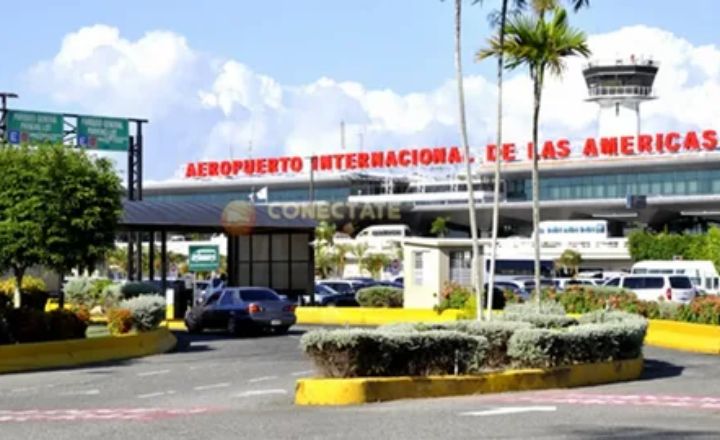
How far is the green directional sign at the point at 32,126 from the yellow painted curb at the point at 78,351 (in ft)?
71.1

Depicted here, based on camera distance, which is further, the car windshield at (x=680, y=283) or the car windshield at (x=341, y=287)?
the car windshield at (x=341, y=287)

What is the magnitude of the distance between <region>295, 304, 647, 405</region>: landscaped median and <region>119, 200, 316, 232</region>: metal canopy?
22602mm

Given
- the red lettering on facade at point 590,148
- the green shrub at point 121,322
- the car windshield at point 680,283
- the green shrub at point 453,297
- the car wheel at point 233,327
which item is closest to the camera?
the green shrub at point 121,322

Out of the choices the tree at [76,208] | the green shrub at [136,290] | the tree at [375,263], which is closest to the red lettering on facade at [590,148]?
the tree at [375,263]

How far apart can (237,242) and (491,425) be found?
39.5 metres

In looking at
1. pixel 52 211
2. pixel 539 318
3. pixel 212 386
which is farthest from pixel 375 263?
pixel 212 386

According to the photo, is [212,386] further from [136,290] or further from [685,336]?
[136,290]

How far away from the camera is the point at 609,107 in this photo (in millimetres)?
140500

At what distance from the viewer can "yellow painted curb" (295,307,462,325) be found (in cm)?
4228

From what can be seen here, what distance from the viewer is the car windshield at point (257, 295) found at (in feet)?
127

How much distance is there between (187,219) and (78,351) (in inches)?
728

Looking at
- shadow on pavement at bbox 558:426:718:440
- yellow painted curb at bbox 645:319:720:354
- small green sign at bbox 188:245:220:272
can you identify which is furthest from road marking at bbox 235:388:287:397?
small green sign at bbox 188:245:220:272

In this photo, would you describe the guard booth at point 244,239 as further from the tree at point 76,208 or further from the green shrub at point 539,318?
the green shrub at point 539,318

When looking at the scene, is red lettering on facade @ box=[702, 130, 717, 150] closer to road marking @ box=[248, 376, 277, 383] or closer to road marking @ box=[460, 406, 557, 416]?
road marking @ box=[248, 376, 277, 383]
